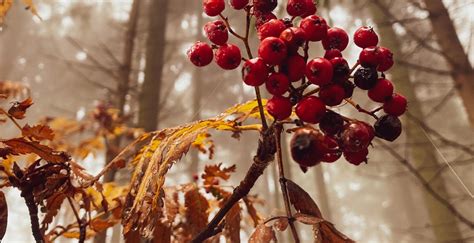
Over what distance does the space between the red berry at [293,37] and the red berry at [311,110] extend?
0.15 metres

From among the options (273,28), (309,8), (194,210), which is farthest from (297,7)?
(194,210)

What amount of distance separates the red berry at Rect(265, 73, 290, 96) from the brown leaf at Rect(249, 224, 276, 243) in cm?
35

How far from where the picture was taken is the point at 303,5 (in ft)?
3.82

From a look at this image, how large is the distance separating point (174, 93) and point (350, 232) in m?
21.8

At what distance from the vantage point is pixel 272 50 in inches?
39.4

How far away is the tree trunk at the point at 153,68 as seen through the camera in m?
4.45

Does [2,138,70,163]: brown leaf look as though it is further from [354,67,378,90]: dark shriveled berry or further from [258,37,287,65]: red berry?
[354,67,378,90]: dark shriveled berry

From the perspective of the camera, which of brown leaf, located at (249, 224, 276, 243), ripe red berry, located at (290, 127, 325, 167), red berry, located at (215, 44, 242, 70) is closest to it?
ripe red berry, located at (290, 127, 325, 167)

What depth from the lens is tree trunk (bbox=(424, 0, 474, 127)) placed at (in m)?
2.95

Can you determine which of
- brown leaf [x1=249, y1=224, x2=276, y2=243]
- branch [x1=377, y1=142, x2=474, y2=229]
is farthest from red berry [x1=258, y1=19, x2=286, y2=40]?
branch [x1=377, y1=142, x2=474, y2=229]

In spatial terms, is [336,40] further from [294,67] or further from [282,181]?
[282,181]

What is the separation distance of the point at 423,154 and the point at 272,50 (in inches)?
191

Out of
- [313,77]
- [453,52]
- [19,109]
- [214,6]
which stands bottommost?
[313,77]

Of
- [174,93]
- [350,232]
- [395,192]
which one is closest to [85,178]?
[174,93]
